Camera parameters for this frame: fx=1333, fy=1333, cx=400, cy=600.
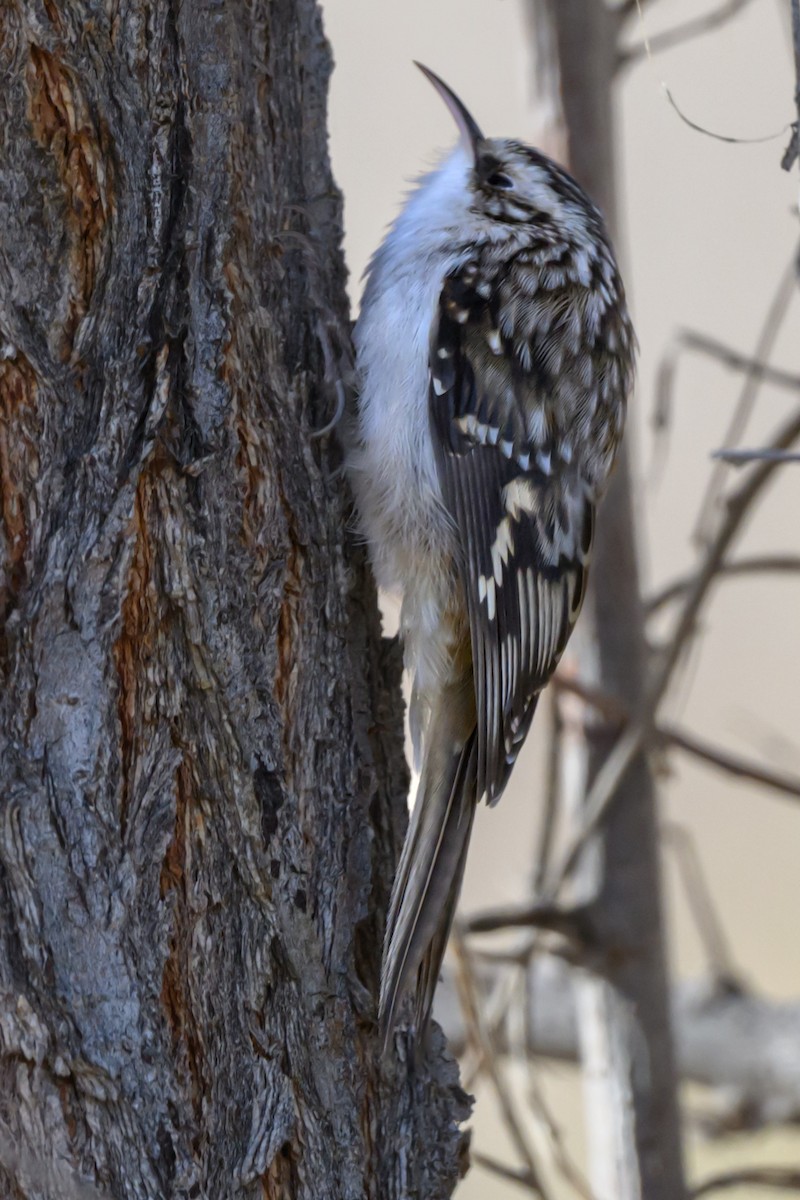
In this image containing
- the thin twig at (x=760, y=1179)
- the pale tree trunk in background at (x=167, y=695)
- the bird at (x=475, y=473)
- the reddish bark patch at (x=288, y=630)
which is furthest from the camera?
the thin twig at (x=760, y=1179)

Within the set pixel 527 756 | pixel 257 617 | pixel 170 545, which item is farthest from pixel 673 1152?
pixel 527 756

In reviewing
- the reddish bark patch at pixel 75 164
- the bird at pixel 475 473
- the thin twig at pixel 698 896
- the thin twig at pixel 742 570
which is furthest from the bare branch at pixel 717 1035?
the reddish bark patch at pixel 75 164

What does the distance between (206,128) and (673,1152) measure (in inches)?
65.6

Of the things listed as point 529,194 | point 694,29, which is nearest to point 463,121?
point 529,194

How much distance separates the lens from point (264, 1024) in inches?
51.6

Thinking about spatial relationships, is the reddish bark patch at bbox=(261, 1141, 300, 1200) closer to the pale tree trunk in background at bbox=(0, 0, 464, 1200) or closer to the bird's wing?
the pale tree trunk in background at bbox=(0, 0, 464, 1200)

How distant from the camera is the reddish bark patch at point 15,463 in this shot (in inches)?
49.4

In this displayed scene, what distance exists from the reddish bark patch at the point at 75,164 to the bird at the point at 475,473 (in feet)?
1.72

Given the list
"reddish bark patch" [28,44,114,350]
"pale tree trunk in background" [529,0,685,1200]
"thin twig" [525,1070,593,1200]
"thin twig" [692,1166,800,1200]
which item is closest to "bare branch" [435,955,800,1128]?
"pale tree trunk in background" [529,0,685,1200]

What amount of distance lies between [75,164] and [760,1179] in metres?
1.63

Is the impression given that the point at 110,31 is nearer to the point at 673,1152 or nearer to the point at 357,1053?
the point at 357,1053

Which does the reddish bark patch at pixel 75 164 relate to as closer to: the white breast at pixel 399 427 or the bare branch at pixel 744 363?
the white breast at pixel 399 427

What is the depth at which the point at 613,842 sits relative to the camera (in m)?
2.26

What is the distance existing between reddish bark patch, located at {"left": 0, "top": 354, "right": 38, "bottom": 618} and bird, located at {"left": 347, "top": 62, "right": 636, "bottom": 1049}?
0.56 metres
